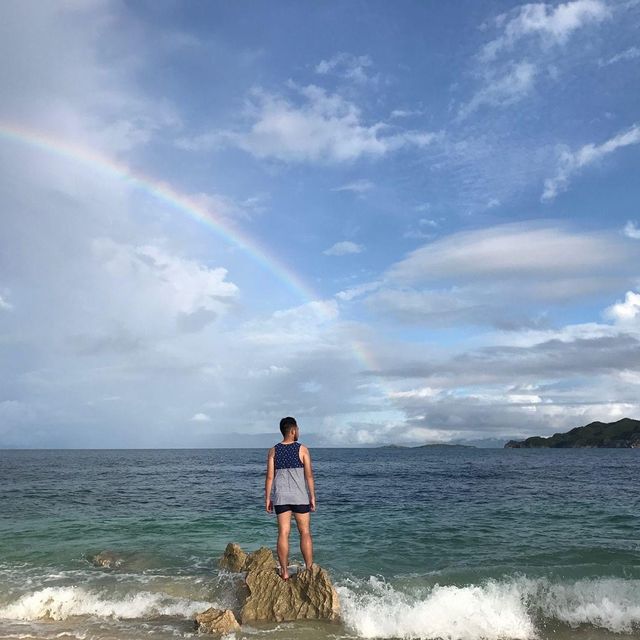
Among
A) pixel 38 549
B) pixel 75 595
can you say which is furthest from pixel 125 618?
pixel 38 549

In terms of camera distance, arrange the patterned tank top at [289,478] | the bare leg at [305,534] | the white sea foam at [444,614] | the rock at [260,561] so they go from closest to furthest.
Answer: the white sea foam at [444,614] < the patterned tank top at [289,478] < the bare leg at [305,534] < the rock at [260,561]

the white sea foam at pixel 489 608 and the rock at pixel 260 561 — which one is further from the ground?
the rock at pixel 260 561

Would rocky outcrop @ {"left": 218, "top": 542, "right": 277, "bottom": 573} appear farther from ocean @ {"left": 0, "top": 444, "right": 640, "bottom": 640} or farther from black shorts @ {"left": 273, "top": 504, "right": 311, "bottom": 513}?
black shorts @ {"left": 273, "top": 504, "right": 311, "bottom": 513}

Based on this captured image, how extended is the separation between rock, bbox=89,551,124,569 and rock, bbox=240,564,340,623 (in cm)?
652

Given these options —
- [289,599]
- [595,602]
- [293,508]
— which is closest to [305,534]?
[293,508]

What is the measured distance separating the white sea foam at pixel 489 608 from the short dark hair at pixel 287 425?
3.89 m

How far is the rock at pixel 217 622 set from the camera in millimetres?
9891

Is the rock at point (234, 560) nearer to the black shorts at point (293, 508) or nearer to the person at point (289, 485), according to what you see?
the person at point (289, 485)

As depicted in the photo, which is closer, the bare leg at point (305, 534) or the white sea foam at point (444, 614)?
the white sea foam at point (444, 614)

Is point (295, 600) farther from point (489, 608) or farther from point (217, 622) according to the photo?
point (489, 608)

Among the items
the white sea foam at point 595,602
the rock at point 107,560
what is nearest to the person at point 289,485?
the white sea foam at point 595,602

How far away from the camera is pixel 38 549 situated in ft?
59.2

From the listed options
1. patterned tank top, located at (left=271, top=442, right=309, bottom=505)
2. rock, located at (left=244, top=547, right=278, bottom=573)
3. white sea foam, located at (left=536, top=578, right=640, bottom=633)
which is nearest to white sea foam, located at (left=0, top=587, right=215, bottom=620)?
rock, located at (left=244, top=547, right=278, bottom=573)

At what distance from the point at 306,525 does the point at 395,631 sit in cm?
267
